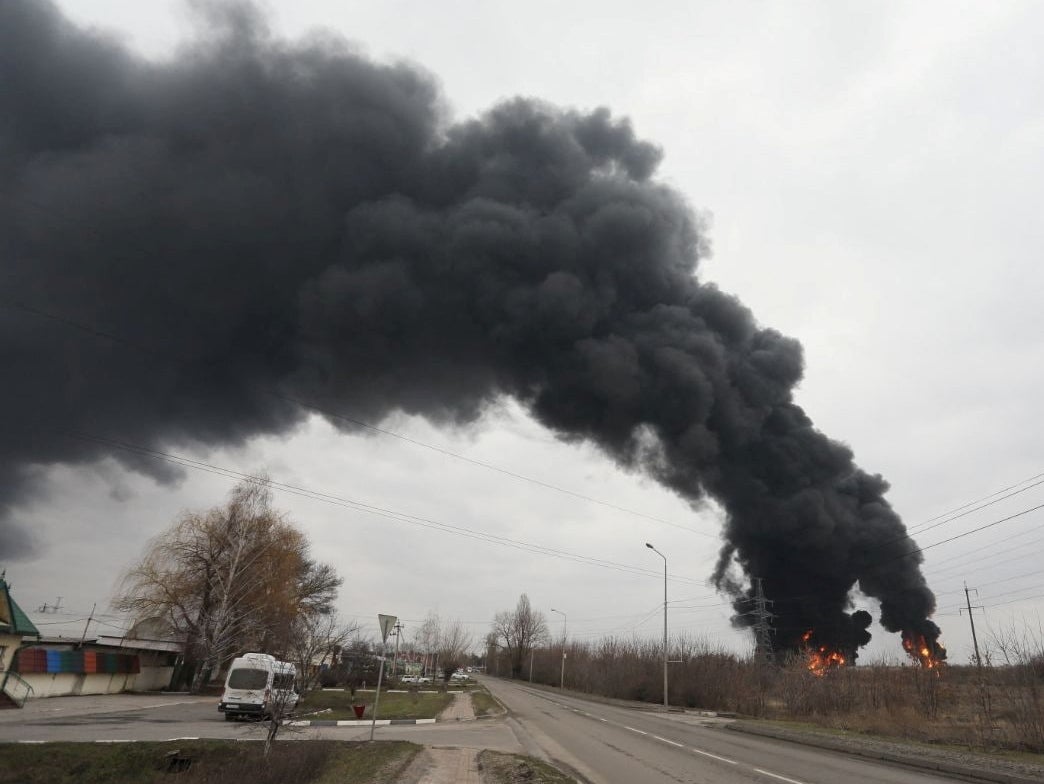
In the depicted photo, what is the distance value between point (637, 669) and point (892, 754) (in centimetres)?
3421

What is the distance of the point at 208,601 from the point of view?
118 feet

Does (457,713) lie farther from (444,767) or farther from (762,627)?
(762,627)

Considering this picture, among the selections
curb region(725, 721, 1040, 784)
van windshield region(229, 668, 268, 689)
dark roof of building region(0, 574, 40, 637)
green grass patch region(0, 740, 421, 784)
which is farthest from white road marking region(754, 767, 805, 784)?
dark roof of building region(0, 574, 40, 637)

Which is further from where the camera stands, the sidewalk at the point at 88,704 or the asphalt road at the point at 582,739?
the sidewalk at the point at 88,704

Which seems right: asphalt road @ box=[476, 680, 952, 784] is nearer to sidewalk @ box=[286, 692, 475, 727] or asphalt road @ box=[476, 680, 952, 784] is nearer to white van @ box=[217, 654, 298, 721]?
sidewalk @ box=[286, 692, 475, 727]

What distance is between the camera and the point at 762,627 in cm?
3628

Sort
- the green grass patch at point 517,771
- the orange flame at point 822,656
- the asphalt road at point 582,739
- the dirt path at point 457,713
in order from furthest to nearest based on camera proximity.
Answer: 1. the orange flame at point 822,656
2. the dirt path at point 457,713
3. the asphalt road at point 582,739
4. the green grass patch at point 517,771

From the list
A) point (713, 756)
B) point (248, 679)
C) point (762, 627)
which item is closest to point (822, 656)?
point (762, 627)

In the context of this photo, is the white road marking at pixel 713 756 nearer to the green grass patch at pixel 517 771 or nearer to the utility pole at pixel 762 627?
the green grass patch at pixel 517 771

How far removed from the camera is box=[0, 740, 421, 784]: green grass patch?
11977 millimetres

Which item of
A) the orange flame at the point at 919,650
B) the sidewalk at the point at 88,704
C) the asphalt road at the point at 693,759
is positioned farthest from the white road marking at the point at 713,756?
the orange flame at the point at 919,650

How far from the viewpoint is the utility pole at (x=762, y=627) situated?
119 feet

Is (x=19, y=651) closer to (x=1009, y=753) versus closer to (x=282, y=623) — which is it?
(x=282, y=623)

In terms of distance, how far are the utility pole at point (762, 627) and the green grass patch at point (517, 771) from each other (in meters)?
28.9
